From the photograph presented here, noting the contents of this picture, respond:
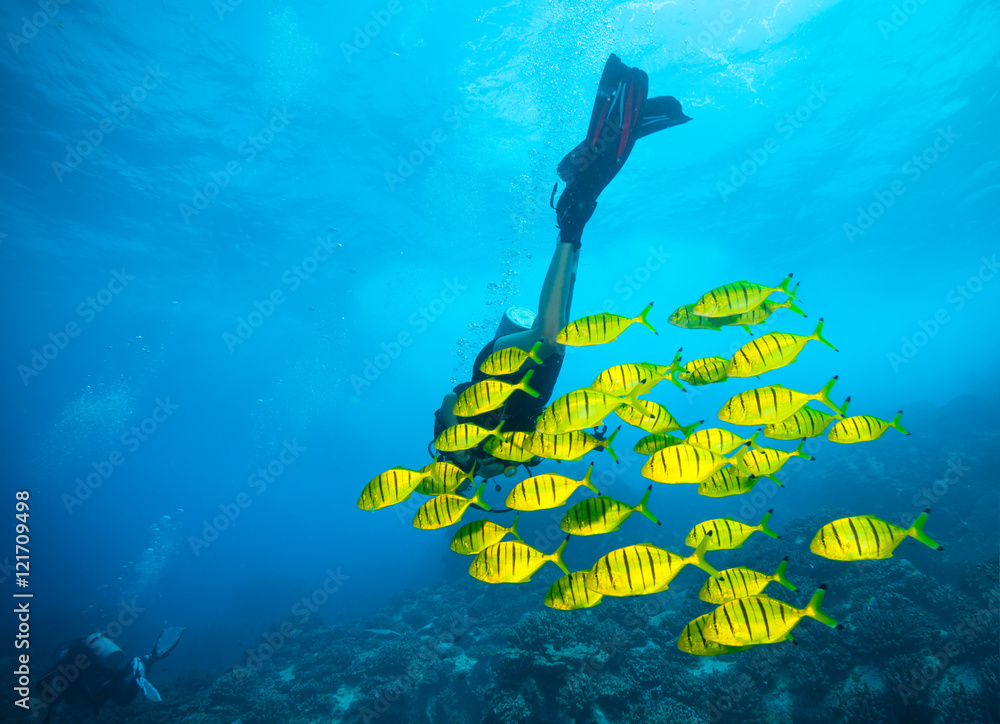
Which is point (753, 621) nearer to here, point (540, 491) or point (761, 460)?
point (761, 460)

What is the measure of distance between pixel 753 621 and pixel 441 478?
91.4 inches

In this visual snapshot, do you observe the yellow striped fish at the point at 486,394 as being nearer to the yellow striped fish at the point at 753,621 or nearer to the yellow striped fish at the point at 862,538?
the yellow striped fish at the point at 753,621

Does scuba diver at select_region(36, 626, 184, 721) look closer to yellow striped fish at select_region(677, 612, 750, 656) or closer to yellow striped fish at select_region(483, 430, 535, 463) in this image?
yellow striped fish at select_region(483, 430, 535, 463)

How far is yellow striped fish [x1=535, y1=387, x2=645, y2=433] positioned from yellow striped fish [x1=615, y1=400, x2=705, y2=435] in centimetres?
25

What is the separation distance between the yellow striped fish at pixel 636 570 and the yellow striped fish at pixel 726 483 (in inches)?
30.7

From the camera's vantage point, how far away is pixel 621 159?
483 centimetres

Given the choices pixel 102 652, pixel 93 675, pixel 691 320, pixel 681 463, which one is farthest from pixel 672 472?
pixel 93 675

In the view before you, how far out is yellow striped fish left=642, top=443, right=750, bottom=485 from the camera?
2.68 metres

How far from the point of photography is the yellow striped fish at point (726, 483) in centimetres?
329

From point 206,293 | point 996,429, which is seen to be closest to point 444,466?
point 996,429

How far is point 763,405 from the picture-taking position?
2.76 metres

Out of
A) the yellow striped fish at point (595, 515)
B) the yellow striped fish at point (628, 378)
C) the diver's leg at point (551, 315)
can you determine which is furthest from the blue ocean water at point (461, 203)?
the yellow striped fish at point (628, 378)

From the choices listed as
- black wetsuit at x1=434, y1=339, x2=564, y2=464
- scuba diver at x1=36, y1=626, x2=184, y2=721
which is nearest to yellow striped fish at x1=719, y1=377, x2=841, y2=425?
black wetsuit at x1=434, y1=339, x2=564, y2=464

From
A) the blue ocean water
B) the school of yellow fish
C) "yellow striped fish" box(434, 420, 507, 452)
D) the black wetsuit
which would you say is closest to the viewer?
the school of yellow fish
